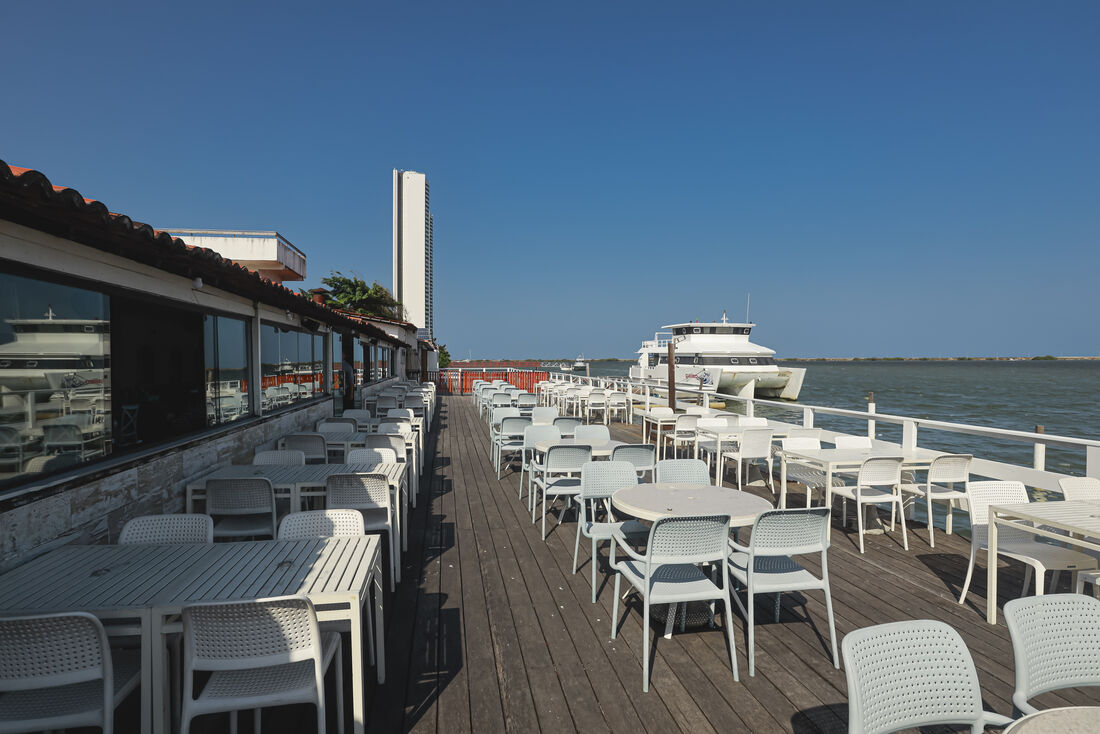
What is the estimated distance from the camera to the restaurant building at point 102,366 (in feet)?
8.56

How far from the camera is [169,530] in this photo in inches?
110

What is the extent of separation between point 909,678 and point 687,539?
3.69 ft

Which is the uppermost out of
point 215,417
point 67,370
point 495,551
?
point 67,370

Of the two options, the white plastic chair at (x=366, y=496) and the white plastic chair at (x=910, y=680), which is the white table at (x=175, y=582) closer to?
the white plastic chair at (x=366, y=496)

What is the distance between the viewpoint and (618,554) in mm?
4234

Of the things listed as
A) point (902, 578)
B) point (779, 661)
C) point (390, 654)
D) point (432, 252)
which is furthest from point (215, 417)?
point (432, 252)

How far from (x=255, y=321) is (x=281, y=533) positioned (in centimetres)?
413

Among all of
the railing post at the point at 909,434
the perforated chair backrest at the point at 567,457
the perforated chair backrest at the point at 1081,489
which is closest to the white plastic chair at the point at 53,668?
the perforated chair backrest at the point at 567,457

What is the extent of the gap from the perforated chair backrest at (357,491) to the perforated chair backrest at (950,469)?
449cm

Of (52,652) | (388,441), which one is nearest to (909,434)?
(388,441)

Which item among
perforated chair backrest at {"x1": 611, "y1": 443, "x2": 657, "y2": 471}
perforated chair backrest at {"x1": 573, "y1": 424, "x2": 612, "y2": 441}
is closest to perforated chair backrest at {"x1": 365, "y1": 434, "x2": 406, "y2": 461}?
perforated chair backrest at {"x1": 573, "y1": 424, "x2": 612, "y2": 441}

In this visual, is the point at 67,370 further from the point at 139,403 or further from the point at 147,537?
the point at 147,537

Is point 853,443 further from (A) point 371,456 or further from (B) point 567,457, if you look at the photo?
(A) point 371,456

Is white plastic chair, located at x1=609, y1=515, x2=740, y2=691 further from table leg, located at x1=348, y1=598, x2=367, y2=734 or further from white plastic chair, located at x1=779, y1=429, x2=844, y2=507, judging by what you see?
white plastic chair, located at x1=779, y1=429, x2=844, y2=507
